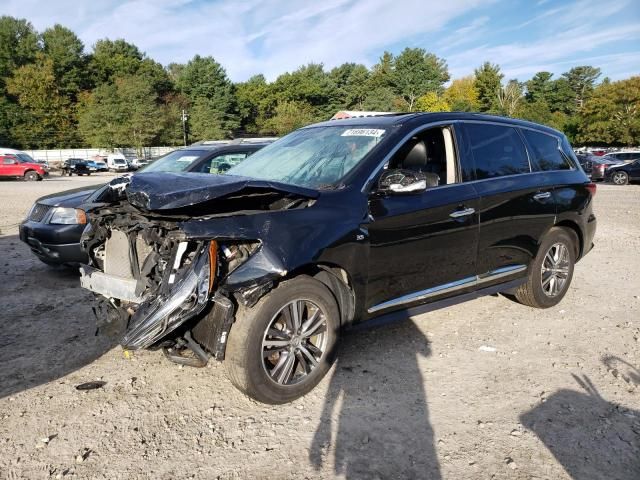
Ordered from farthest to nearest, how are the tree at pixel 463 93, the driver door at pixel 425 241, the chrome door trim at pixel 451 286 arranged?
the tree at pixel 463 93, the chrome door trim at pixel 451 286, the driver door at pixel 425 241

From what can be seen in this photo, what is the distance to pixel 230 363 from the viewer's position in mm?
3014

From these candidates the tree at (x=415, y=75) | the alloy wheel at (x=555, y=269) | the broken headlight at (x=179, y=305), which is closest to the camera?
the broken headlight at (x=179, y=305)

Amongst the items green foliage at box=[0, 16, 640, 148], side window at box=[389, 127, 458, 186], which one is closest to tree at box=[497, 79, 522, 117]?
green foliage at box=[0, 16, 640, 148]

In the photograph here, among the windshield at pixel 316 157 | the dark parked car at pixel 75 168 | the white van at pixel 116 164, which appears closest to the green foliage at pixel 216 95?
the white van at pixel 116 164

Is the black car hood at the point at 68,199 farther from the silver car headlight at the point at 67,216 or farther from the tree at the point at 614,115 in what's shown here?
the tree at the point at 614,115

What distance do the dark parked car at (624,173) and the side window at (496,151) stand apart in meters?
21.9

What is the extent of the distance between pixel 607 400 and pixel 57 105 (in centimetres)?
7620

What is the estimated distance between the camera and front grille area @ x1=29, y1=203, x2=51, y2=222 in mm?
5977

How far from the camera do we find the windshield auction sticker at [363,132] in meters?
3.91

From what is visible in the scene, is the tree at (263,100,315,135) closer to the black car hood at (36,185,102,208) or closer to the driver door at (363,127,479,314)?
the black car hood at (36,185,102,208)

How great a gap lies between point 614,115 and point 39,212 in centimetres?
6767

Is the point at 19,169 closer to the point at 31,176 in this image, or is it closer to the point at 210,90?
the point at 31,176

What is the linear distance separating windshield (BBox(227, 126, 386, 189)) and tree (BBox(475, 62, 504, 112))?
8353 cm

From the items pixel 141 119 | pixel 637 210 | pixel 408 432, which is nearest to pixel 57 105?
pixel 141 119
